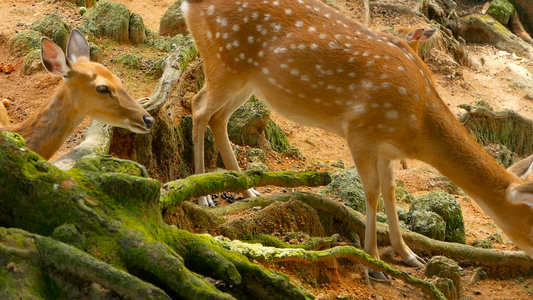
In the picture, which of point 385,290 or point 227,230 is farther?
point 385,290

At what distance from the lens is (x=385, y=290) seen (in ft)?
18.7

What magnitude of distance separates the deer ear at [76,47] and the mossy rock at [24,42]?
11.3ft

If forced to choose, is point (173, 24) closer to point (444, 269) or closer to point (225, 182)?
point (225, 182)

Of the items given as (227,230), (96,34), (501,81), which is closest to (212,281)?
(227,230)

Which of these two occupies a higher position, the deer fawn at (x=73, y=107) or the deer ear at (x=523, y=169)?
the deer fawn at (x=73, y=107)

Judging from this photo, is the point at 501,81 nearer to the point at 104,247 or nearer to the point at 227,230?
the point at 227,230

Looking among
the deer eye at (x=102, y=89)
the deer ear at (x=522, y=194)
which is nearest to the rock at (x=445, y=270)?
the deer ear at (x=522, y=194)

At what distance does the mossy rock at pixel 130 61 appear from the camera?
892cm

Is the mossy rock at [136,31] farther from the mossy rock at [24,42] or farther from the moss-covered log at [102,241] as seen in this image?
the moss-covered log at [102,241]

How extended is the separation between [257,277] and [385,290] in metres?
2.29

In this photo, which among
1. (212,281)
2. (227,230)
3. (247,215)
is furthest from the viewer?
(247,215)

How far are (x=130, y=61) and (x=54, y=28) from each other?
115 cm

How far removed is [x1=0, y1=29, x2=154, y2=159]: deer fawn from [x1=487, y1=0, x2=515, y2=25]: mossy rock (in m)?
16.2

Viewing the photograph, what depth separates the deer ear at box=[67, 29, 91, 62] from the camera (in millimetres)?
5824
